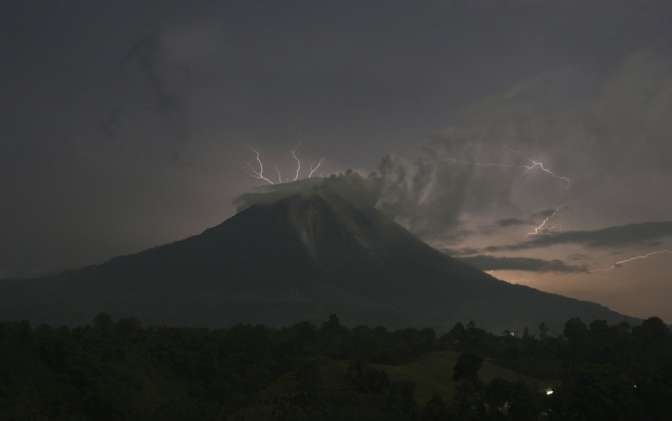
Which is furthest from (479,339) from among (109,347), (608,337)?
(109,347)

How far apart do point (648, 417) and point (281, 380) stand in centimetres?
3202

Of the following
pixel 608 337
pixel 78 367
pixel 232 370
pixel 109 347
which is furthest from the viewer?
pixel 608 337

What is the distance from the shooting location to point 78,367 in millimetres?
55094

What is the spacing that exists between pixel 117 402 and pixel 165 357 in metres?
15.2

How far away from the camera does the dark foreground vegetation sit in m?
39.1

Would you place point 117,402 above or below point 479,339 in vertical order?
below

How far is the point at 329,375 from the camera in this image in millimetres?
60219

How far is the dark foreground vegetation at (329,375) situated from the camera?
128 ft

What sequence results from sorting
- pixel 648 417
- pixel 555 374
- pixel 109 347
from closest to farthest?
pixel 648 417 → pixel 109 347 → pixel 555 374

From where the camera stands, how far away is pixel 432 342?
90875 millimetres

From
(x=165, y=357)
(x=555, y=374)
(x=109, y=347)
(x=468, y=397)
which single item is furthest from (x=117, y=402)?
(x=555, y=374)

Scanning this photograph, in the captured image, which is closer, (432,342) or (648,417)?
(648,417)

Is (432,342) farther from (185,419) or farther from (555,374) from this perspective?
(185,419)

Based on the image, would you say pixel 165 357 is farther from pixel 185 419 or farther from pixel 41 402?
pixel 185 419
